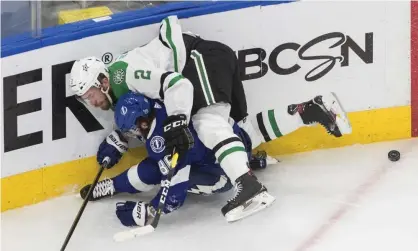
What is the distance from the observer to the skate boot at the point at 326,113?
3.54 metres

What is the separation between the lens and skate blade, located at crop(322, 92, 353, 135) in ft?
11.7

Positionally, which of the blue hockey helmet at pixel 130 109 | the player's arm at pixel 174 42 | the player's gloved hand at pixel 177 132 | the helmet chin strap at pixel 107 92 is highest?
the player's arm at pixel 174 42

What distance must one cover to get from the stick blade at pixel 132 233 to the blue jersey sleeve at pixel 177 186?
9 centimetres

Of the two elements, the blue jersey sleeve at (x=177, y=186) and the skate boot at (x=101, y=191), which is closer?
the blue jersey sleeve at (x=177, y=186)

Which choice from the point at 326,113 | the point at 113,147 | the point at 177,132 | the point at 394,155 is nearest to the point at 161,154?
the point at 177,132

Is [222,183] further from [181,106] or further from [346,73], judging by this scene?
[346,73]

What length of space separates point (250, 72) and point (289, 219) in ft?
2.28

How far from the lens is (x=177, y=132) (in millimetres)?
3150

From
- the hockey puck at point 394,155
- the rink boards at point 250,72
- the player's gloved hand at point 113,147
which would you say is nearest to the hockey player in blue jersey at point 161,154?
the player's gloved hand at point 113,147

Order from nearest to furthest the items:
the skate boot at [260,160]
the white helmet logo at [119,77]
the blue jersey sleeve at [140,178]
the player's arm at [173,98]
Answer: the player's arm at [173,98] → the white helmet logo at [119,77] → the blue jersey sleeve at [140,178] → the skate boot at [260,160]

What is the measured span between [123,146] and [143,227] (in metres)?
0.41

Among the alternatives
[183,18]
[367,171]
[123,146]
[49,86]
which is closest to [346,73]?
[367,171]

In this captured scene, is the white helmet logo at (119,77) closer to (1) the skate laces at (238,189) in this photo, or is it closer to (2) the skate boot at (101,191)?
(2) the skate boot at (101,191)

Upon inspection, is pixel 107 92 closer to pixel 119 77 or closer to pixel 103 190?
pixel 119 77
